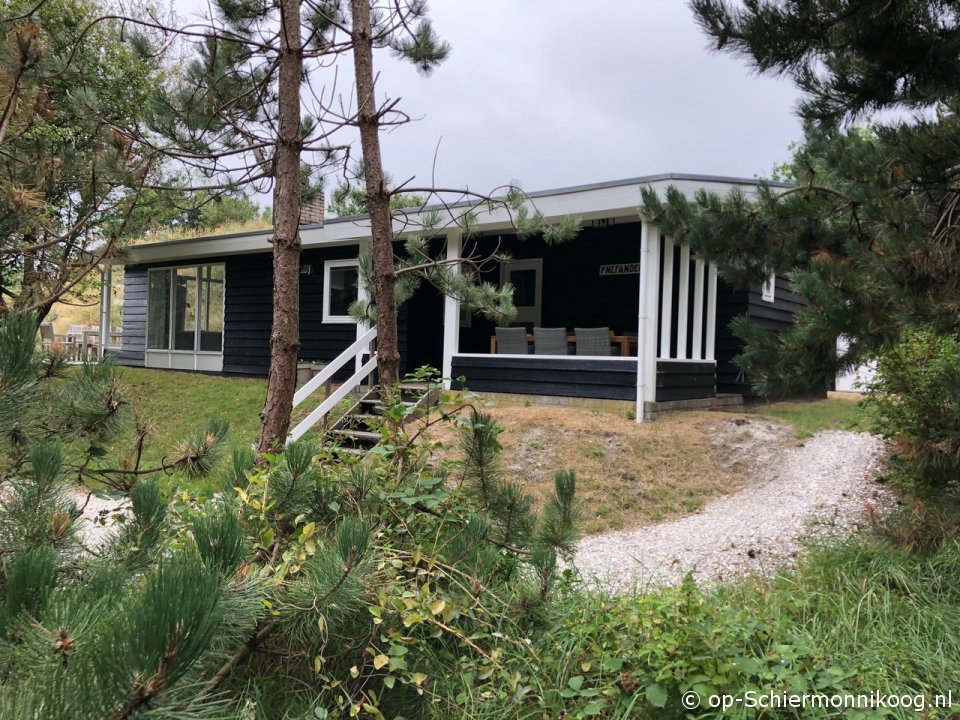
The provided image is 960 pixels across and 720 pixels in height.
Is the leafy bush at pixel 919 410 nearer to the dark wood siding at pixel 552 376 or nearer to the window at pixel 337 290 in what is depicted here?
the dark wood siding at pixel 552 376

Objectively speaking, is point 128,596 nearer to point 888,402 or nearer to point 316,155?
point 316,155

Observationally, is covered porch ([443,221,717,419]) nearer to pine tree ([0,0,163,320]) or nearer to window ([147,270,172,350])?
pine tree ([0,0,163,320])

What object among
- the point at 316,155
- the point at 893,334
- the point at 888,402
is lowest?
the point at 888,402

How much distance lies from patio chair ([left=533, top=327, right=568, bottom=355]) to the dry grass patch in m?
1.34

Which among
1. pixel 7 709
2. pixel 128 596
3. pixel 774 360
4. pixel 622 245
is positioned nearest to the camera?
pixel 7 709

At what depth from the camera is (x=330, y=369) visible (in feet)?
30.0

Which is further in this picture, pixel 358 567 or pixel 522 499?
pixel 522 499

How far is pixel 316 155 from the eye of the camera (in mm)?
6074

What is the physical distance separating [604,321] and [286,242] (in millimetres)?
8279

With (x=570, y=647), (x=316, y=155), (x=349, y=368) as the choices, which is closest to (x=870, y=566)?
(x=570, y=647)

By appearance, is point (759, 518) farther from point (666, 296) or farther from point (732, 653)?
point (732, 653)

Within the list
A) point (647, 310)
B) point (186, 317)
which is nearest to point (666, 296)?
point (647, 310)

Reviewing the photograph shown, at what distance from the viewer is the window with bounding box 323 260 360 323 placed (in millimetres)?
12422

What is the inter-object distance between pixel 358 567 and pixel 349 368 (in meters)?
10.5
